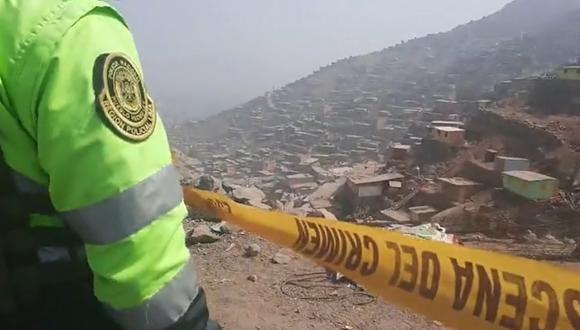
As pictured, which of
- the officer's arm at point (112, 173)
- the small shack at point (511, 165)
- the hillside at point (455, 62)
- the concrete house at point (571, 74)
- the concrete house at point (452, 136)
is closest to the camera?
the officer's arm at point (112, 173)

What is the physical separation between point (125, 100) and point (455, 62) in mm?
113121

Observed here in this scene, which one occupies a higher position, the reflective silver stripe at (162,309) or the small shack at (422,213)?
the reflective silver stripe at (162,309)

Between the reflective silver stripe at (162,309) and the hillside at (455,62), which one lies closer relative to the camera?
the reflective silver stripe at (162,309)

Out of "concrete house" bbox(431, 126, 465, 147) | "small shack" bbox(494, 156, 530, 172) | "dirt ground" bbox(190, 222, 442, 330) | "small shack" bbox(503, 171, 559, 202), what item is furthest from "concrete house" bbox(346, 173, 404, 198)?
"dirt ground" bbox(190, 222, 442, 330)

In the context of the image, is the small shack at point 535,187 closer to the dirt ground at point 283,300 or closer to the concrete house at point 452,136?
the concrete house at point 452,136

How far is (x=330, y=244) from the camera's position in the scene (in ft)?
7.06

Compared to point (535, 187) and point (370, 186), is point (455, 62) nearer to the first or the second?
point (370, 186)

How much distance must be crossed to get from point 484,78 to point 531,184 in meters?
65.1

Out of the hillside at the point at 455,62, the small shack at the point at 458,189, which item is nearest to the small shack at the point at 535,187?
the small shack at the point at 458,189

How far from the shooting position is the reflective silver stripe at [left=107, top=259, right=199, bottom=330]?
0.94m

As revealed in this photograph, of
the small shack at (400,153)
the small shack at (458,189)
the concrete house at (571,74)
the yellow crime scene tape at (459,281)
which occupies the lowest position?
the small shack at (400,153)

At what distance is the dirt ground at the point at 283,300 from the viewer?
5371mm

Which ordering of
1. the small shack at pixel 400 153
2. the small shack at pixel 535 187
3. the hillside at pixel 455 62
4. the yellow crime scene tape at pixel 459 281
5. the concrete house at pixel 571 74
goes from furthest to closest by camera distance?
the hillside at pixel 455 62 < the small shack at pixel 400 153 < the concrete house at pixel 571 74 < the small shack at pixel 535 187 < the yellow crime scene tape at pixel 459 281

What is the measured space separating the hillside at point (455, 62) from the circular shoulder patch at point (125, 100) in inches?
2611
